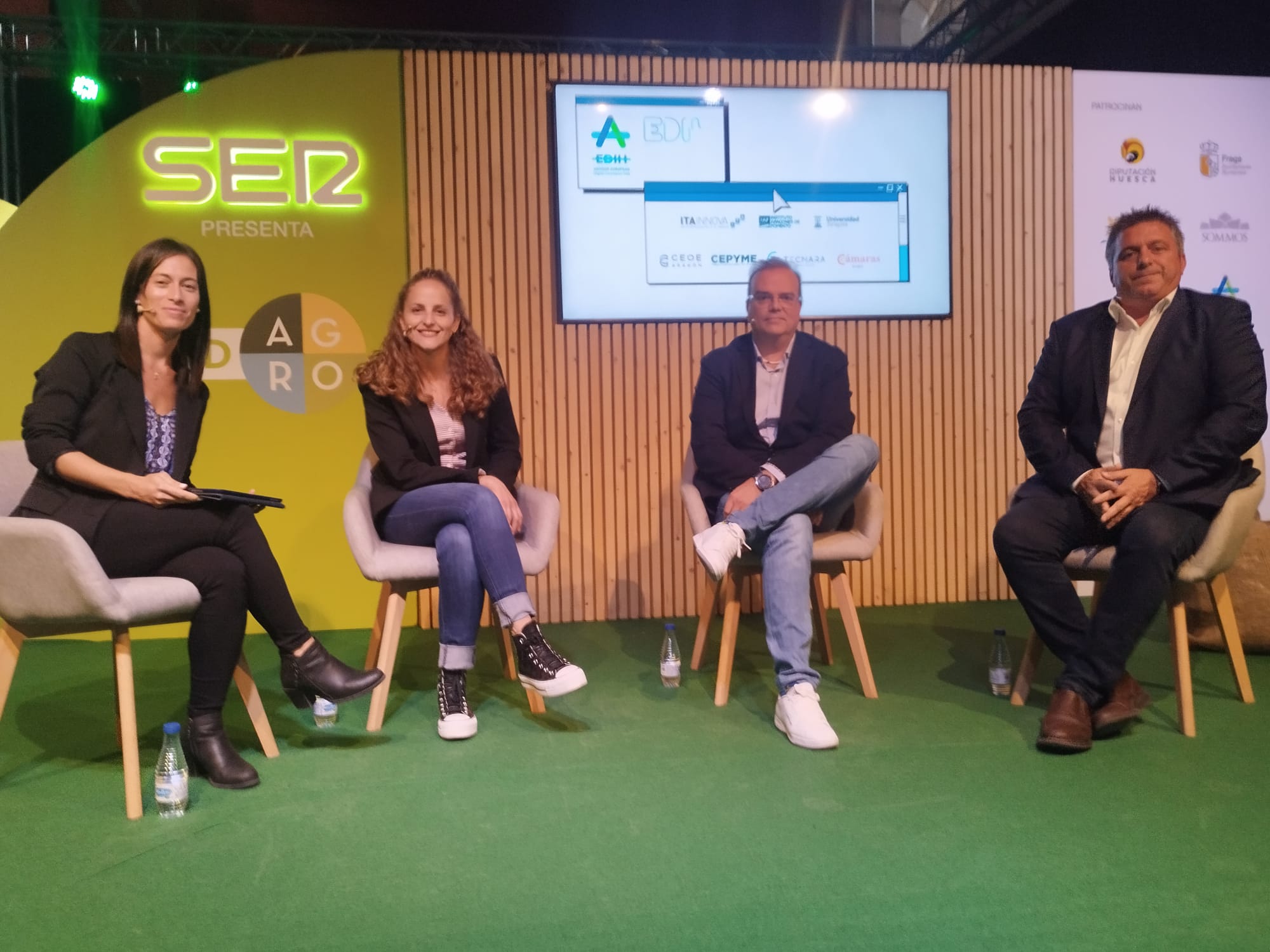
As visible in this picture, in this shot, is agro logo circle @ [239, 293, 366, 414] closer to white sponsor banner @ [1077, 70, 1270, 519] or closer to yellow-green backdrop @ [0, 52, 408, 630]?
yellow-green backdrop @ [0, 52, 408, 630]

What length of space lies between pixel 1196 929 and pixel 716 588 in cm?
199

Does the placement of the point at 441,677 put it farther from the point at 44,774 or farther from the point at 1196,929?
the point at 1196,929

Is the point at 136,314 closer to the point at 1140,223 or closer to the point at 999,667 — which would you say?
the point at 999,667

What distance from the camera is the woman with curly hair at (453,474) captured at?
9.23ft

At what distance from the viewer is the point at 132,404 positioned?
2.64 m

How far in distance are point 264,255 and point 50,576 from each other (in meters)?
2.42

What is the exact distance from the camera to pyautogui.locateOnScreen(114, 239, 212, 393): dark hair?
2.64m

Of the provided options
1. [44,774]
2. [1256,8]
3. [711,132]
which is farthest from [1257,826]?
[1256,8]

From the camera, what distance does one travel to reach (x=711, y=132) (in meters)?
4.49

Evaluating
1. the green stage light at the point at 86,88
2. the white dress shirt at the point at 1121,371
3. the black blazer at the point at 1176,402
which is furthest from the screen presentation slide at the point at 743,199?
the green stage light at the point at 86,88

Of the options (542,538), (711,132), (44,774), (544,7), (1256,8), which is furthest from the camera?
(544,7)

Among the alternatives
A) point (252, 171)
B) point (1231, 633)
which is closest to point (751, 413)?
point (1231, 633)

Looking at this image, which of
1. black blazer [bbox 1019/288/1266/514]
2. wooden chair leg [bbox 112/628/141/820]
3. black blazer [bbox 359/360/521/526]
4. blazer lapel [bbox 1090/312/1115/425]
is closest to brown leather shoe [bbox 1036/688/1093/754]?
black blazer [bbox 1019/288/1266/514]

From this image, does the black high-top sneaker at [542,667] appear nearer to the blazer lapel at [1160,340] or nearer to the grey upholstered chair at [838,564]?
the grey upholstered chair at [838,564]
